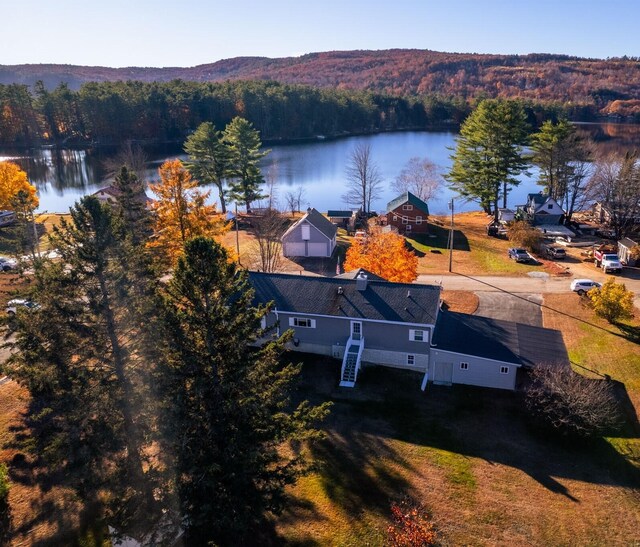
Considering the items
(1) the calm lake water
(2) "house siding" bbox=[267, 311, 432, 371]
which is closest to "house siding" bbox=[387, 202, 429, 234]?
(1) the calm lake water

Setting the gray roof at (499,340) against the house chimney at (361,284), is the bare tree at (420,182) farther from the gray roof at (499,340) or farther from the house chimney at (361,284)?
the house chimney at (361,284)

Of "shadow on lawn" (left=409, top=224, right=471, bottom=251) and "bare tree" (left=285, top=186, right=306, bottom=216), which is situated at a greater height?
"bare tree" (left=285, top=186, right=306, bottom=216)

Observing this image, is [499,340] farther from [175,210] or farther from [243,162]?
[243,162]

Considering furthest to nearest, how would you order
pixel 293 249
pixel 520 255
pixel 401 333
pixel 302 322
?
pixel 293 249 → pixel 520 255 → pixel 302 322 → pixel 401 333

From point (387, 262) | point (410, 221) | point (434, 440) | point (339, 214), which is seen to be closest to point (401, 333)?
point (434, 440)

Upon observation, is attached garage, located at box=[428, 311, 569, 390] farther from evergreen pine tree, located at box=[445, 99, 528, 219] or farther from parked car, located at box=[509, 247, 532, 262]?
evergreen pine tree, located at box=[445, 99, 528, 219]

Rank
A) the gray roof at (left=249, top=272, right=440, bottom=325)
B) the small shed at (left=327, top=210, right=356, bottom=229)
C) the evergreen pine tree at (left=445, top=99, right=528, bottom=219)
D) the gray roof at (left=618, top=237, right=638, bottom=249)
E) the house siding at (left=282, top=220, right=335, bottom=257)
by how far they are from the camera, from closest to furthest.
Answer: the gray roof at (left=249, top=272, right=440, bottom=325)
the gray roof at (left=618, top=237, right=638, bottom=249)
the house siding at (left=282, top=220, right=335, bottom=257)
the small shed at (left=327, top=210, right=356, bottom=229)
the evergreen pine tree at (left=445, top=99, right=528, bottom=219)

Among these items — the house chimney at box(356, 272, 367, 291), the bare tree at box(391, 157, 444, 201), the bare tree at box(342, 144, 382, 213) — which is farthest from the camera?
the bare tree at box(391, 157, 444, 201)

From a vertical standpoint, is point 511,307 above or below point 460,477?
above
